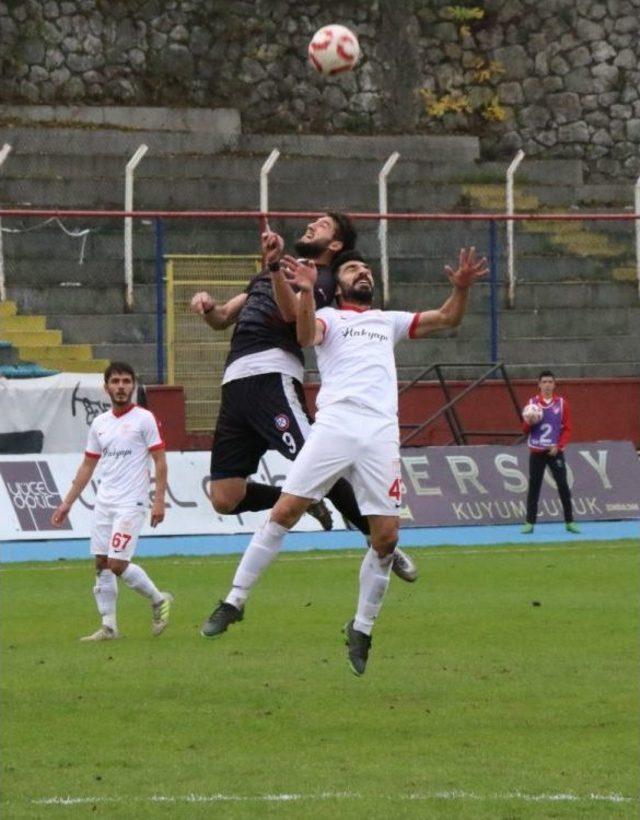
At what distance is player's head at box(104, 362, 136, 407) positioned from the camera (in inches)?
575

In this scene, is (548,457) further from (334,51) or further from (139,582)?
(139,582)

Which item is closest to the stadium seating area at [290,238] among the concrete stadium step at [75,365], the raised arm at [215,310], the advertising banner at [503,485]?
the concrete stadium step at [75,365]

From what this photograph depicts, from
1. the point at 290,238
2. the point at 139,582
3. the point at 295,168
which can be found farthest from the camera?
the point at 295,168

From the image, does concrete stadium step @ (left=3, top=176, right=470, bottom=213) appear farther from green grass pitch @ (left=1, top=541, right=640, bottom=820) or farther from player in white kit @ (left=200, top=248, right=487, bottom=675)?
player in white kit @ (left=200, top=248, right=487, bottom=675)

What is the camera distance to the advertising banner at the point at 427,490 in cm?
2277

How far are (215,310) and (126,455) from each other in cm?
309

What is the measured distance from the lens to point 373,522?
36.4 feet

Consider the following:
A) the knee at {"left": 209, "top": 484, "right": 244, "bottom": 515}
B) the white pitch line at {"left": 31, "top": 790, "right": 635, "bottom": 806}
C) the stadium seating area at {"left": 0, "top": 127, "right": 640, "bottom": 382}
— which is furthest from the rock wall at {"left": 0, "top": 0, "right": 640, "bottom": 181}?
the white pitch line at {"left": 31, "top": 790, "right": 635, "bottom": 806}

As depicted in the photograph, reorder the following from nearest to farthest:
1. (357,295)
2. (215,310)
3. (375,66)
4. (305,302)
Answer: (305,302)
(357,295)
(215,310)
(375,66)


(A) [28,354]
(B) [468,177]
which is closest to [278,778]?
(A) [28,354]

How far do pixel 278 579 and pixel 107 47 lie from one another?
682 inches

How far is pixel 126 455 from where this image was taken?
1475cm

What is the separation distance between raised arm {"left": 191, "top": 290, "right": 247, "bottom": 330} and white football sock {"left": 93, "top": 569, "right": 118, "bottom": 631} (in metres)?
3.03

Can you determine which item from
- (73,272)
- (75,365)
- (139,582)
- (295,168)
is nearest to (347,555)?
(139,582)
